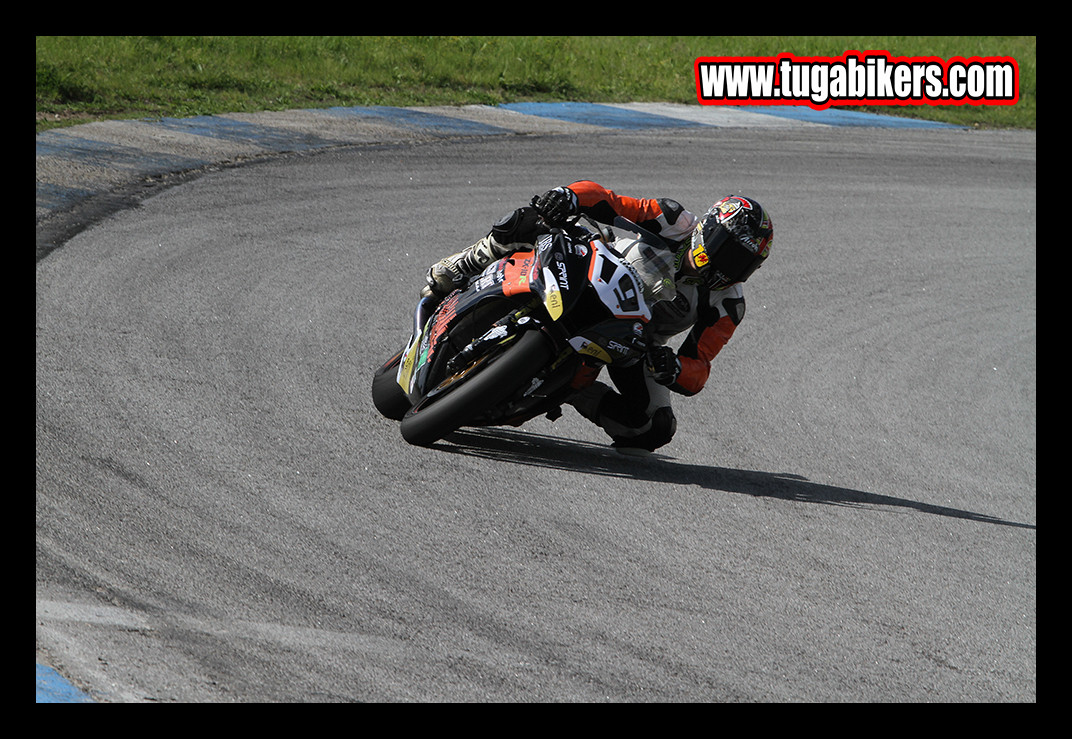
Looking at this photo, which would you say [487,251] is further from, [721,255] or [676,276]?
[721,255]

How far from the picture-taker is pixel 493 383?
18.1 ft

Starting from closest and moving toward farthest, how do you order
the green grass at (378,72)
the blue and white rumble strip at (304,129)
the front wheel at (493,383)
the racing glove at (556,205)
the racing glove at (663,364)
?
the front wheel at (493,383) < the racing glove at (663,364) < the racing glove at (556,205) < the blue and white rumble strip at (304,129) < the green grass at (378,72)

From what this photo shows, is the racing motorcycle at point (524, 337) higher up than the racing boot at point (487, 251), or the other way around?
the racing boot at point (487, 251)

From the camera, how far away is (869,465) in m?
7.32

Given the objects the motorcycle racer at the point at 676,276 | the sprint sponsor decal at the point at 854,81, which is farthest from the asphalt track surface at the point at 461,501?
the sprint sponsor decal at the point at 854,81

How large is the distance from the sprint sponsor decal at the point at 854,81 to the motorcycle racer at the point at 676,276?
1422 cm

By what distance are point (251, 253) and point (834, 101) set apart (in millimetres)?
14780

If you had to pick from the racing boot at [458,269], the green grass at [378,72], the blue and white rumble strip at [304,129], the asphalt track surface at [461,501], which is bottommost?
the asphalt track surface at [461,501]

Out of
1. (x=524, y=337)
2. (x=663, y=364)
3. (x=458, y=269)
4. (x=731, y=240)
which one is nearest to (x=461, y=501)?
(x=524, y=337)

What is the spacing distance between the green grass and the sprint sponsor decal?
0.39m

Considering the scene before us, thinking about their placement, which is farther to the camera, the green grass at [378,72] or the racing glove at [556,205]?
the green grass at [378,72]

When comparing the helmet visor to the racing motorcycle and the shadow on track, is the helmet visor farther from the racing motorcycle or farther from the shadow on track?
the shadow on track

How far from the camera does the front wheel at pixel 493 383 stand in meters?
5.52

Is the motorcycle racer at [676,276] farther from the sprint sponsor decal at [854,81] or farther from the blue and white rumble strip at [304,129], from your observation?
the sprint sponsor decal at [854,81]
